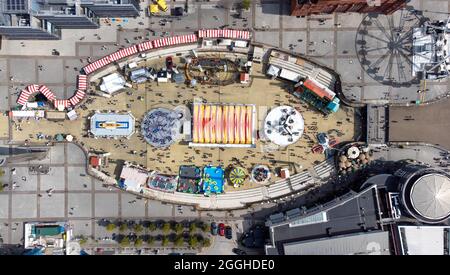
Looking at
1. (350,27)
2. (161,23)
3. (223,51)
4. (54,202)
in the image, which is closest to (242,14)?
(223,51)

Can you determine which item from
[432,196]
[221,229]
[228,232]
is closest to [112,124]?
[221,229]

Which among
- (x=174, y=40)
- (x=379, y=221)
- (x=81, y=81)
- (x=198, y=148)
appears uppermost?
(x=174, y=40)

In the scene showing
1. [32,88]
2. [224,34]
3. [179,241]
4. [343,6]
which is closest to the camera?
[343,6]

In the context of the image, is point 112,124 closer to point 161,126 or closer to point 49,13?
point 161,126

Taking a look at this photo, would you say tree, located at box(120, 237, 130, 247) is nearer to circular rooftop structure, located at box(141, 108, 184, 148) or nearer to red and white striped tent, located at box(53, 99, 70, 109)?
circular rooftop structure, located at box(141, 108, 184, 148)

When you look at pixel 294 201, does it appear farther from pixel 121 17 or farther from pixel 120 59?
pixel 121 17

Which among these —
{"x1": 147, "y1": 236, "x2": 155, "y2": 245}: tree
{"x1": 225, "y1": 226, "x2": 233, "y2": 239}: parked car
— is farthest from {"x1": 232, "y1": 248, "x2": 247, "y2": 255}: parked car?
{"x1": 147, "y1": 236, "x2": 155, "y2": 245}: tree

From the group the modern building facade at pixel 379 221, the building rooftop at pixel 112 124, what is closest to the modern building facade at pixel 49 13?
the building rooftop at pixel 112 124
